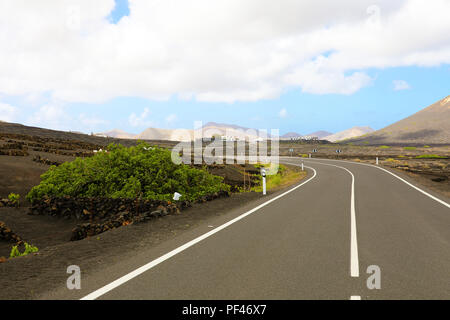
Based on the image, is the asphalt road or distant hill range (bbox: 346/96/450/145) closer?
the asphalt road

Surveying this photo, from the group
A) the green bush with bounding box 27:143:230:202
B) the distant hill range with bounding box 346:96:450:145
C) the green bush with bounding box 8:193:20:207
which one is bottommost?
the green bush with bounding box 8:193:20:207

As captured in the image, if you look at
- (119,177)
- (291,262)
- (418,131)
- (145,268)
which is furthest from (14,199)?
(418,131)

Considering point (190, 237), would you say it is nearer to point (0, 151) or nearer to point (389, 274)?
point (389, 274)

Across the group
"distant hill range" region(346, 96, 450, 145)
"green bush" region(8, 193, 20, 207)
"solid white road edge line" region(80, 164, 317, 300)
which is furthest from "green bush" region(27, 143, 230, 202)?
"distant hill range" region(346, 96, 450, 145)

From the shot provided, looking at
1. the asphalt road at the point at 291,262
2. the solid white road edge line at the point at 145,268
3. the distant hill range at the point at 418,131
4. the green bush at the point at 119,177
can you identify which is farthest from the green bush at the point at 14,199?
the distant hill range at the point at 418,131

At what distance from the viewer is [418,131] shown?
533ft

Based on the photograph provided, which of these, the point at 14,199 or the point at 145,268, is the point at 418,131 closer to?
the point at 14,199

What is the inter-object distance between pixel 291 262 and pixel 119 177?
1046 cm

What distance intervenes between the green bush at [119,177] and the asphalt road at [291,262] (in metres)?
5.96

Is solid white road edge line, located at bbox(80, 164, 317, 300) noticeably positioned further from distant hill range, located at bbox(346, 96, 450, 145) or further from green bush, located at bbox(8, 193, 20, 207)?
distant hill range, located at bbox(346, 96, 450, 145)

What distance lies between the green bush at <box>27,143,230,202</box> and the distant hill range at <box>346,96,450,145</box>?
141 m

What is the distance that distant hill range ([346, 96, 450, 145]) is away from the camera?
14638 cm

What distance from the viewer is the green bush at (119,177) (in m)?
14.2
